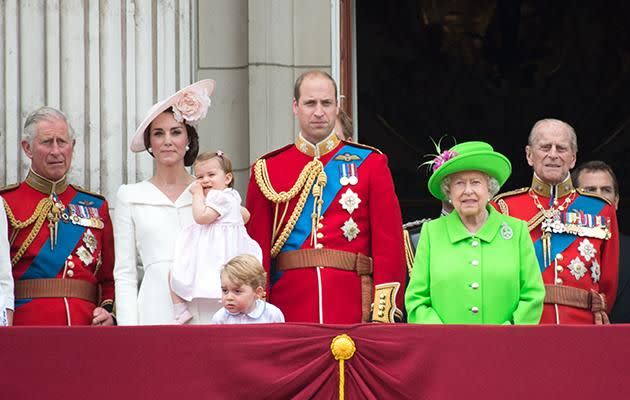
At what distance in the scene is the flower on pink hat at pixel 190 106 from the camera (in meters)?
7.66

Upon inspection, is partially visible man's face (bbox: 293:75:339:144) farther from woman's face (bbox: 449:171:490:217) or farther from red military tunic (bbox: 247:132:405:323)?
woman's face (bbox: 449:171:490:217)

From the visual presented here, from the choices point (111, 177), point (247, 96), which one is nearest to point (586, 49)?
point (247, 96)

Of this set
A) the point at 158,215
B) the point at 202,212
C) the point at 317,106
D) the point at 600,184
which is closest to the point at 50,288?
the point at 158,215

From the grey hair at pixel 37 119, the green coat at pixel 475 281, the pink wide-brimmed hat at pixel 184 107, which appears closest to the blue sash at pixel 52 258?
the grey hair at pixel 37 119

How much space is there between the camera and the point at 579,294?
26.1ft

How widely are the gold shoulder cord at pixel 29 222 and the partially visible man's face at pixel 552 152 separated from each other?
210 cm

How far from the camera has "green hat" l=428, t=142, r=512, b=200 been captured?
7266 millimetres

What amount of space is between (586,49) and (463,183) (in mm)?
6182

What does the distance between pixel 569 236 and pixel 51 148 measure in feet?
7.40

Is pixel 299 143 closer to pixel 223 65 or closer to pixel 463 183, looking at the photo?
pixel 463 183

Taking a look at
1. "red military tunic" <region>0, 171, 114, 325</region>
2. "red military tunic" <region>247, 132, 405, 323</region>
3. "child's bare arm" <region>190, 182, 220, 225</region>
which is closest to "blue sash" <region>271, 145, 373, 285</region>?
"red military tunic" <region>247, 132, 405, 323</region>

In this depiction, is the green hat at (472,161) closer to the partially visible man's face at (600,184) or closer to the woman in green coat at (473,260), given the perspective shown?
the woman in green coat at (473,260)

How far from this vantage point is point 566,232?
8102 millimetres

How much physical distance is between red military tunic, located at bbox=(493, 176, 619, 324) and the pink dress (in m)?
1.35
